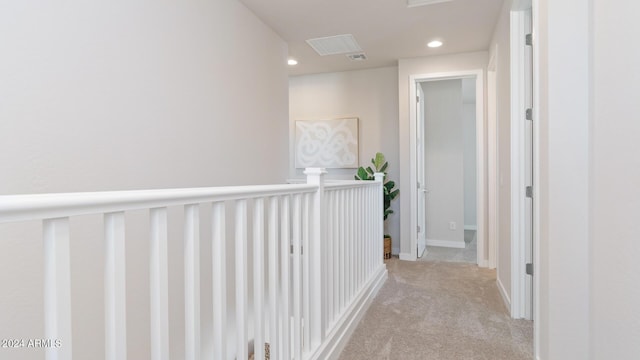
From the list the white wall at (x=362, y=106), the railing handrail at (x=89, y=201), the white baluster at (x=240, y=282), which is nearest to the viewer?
the railing handrail at (x=89, y=201)

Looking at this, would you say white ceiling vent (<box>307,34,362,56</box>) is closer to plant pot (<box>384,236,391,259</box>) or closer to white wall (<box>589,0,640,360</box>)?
plant pot (<box>384,236,391,259</box>)

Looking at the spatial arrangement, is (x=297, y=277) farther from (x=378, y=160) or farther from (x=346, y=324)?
(x=378, y=160)

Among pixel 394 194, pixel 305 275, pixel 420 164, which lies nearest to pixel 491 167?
pixel 420 164

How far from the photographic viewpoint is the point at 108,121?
1.74 meters

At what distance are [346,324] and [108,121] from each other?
179 cm

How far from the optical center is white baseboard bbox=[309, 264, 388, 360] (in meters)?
1.90

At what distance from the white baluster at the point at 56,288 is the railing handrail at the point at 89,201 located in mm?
34

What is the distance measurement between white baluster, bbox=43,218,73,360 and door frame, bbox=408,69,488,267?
3971 millimetres

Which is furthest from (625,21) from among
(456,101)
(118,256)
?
(456,101)

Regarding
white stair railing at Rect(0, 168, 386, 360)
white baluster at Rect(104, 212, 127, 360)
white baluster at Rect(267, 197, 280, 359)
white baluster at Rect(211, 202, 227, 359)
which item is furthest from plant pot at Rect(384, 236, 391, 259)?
white baluster at Rect(104, 212, 127, 360)

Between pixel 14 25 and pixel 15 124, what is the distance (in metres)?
0.38

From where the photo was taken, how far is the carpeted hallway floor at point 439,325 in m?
2.08

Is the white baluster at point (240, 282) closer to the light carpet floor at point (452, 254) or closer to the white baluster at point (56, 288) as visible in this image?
the white baluster at point (56, 288)

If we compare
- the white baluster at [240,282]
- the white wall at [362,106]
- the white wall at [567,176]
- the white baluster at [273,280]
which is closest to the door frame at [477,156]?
the white wall at [362,106]
